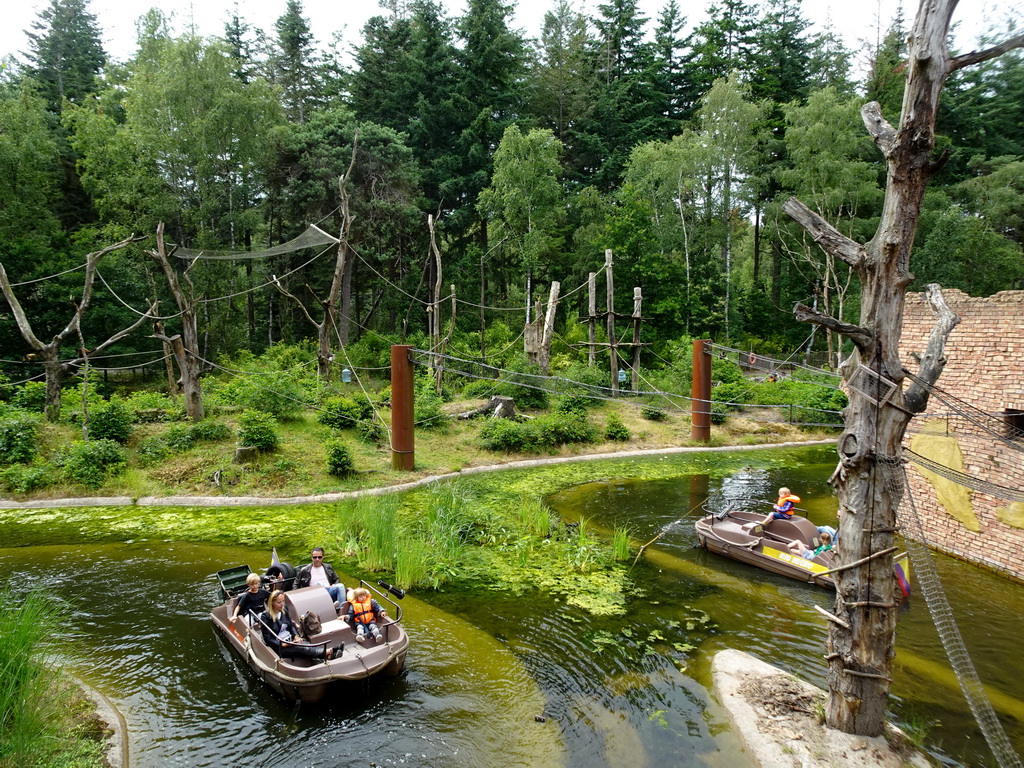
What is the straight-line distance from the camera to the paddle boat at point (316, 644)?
630 centimetres

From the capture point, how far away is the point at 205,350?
86.4ft

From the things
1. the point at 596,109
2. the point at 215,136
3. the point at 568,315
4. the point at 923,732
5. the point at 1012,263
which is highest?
the point at 596,109

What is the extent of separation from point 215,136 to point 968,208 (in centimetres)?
3452

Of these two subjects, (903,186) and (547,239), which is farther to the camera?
(547,239)

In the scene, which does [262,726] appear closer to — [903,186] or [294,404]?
[903,186]

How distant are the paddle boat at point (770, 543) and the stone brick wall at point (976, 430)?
142cm

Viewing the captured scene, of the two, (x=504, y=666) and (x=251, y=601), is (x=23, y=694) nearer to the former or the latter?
(x=251, y=601)

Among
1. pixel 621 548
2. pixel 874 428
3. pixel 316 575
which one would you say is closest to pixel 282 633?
pixel 316 575

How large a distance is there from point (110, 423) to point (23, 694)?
10822 mm

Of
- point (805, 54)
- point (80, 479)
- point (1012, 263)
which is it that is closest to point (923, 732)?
point (80, 479)

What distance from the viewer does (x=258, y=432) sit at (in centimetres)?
1444

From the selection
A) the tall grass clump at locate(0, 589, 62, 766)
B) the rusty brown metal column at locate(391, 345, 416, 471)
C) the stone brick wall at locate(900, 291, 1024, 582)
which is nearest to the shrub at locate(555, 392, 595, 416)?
the rusty brown metal column at locate(391, 345, 416, 471)

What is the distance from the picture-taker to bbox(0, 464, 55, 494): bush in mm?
12805

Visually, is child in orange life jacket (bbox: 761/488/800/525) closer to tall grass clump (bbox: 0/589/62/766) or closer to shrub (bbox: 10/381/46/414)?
tall grass clump (bbox: 0/589/62/766)
